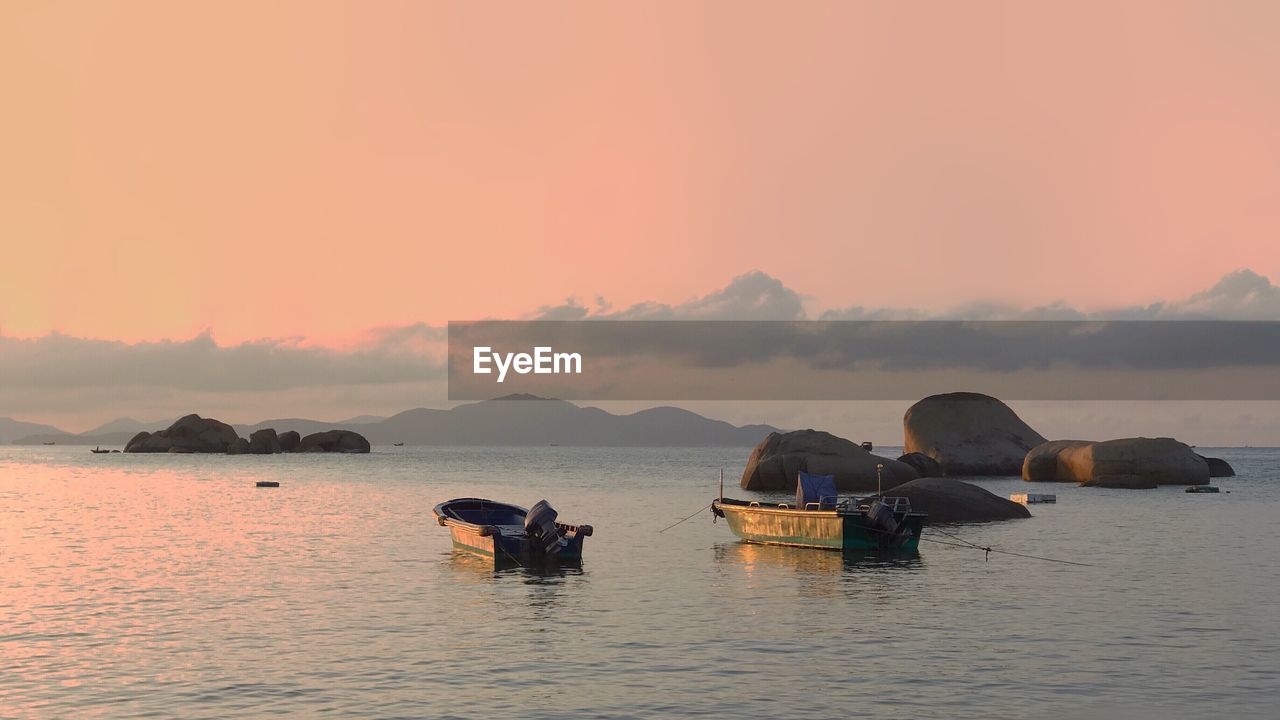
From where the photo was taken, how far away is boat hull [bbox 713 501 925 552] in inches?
1763

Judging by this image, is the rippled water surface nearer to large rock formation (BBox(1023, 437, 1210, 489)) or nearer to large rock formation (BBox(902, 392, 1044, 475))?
large rock formation (BBox(1023, 437, 1210, 489))

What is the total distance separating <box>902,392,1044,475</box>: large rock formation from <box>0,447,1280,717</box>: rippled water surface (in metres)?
48.6

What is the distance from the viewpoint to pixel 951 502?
58.5m

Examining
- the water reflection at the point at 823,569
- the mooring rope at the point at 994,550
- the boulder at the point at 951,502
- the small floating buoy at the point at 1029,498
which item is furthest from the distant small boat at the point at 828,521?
the small floating buoy at the point at 1029,498

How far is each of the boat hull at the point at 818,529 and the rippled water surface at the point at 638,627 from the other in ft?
3.23

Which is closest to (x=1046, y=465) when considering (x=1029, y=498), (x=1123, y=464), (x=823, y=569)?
(x=1123, y=464)

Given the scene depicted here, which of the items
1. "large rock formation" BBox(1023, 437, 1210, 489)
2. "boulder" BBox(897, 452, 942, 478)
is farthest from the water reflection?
"large rock formation" BBox(1023, 437, 1210, 489)

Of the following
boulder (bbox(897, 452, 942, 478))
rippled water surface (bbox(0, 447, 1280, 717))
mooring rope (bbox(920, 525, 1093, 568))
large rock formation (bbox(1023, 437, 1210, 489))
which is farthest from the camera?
boulder (bbox(897, 452, 942, 478))

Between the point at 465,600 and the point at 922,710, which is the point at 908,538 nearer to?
the point at 465,600

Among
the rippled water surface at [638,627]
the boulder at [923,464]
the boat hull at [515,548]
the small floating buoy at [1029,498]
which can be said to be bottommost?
the rippled water surface at [638,627]

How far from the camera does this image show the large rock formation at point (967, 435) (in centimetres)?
10494

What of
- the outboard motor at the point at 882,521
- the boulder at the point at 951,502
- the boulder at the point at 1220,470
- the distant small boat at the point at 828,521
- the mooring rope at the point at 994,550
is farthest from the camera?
the boulder at the point at 1220,470

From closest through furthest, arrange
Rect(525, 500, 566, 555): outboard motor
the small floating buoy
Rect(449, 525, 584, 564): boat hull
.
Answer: Rect(525, 500, 566, 555): outboard motor
Rect(449, 525, 584, 564): boat hull
the small floating buoy

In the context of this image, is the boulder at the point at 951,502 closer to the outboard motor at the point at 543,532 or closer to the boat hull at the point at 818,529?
the boat hull at the point at 818,529
